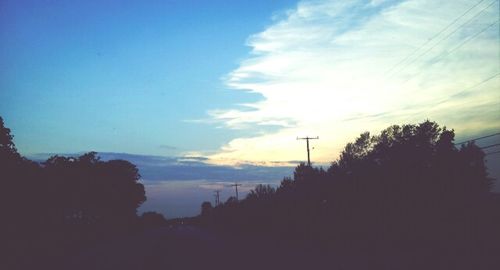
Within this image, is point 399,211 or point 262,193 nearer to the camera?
point 399,211

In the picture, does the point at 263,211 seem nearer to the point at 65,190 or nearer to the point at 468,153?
the point at 468,153

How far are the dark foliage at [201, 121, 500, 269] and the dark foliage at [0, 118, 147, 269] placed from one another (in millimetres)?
22480

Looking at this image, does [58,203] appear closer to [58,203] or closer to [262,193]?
[58,203]

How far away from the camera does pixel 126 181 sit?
4835 inches

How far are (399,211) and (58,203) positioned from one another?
6110 centimetres

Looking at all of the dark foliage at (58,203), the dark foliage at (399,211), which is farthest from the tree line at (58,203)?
the dark foliage at (399,211)

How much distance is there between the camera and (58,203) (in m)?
77.7

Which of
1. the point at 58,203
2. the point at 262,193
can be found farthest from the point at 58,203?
the point at 262,193

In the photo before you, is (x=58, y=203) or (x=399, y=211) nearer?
(x=399, y=211)

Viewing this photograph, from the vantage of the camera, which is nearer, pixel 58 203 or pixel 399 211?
pixel 399 211

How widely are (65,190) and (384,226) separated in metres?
65.9

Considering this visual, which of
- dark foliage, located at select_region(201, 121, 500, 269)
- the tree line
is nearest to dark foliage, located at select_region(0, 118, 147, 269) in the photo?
the tree line

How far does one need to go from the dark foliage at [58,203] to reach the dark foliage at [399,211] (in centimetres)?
2248

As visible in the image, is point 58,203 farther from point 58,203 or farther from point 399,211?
point 399,211
